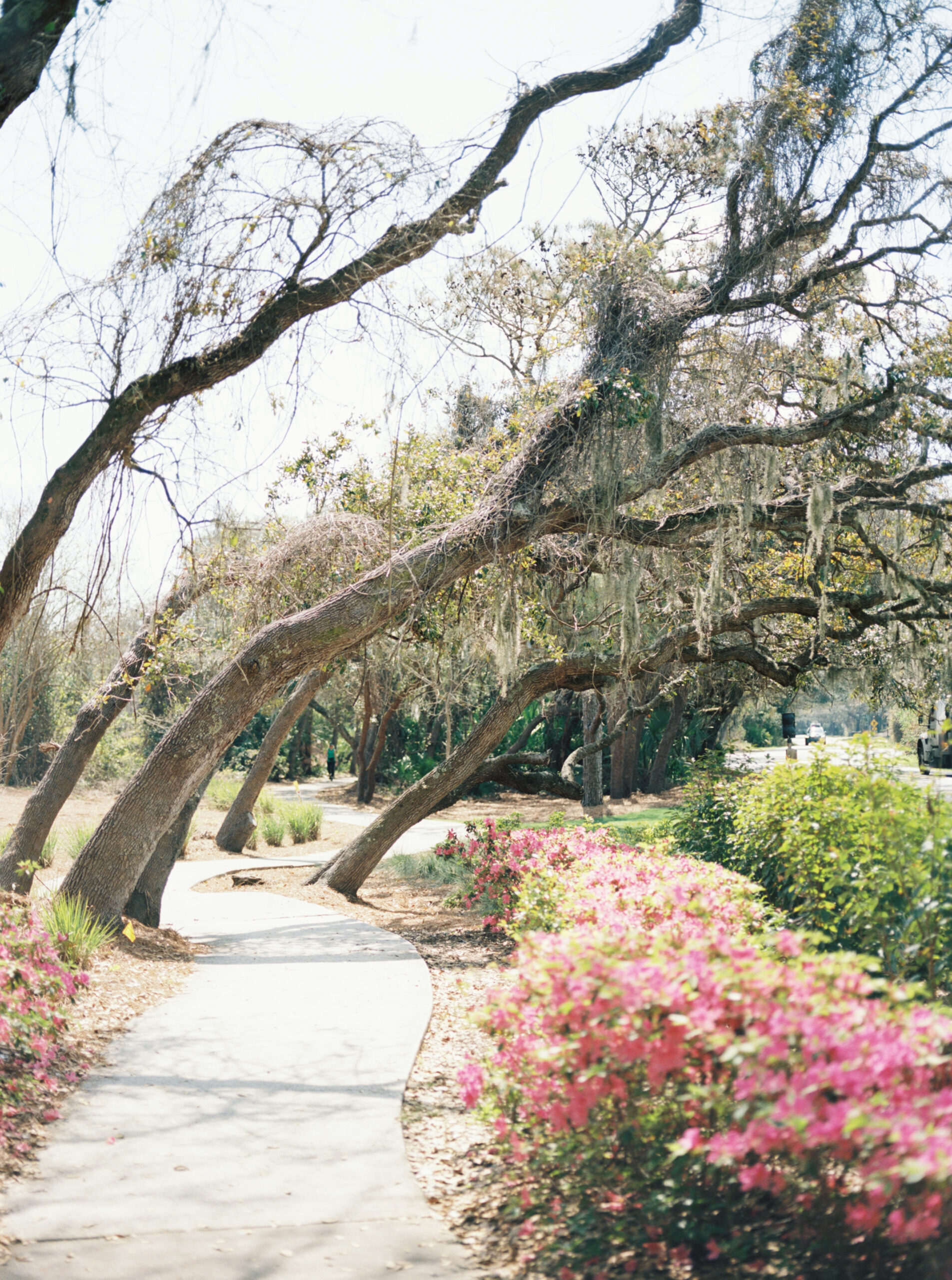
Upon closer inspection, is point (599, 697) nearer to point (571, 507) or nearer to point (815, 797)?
point (571, 507)

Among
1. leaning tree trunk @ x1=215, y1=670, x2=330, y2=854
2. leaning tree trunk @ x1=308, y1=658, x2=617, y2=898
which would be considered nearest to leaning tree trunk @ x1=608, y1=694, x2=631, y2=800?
leaning tree trunk @ x1=215, y1=670, x2=330, y2=854

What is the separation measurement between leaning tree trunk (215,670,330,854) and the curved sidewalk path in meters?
6.98

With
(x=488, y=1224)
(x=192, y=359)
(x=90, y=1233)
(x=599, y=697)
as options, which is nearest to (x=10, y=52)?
(x=192, y=359)

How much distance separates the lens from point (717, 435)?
8.02 meters

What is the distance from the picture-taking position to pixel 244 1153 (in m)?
3.84

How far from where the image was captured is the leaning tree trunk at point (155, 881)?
877 cm

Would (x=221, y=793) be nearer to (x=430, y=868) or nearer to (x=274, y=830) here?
(x=274, y=830)

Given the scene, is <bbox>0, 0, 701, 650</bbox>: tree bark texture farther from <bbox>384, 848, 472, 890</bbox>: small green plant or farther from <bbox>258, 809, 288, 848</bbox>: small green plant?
<bbox>258, 809, 288, 848</bbox>: small green plant

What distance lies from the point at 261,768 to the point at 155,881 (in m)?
6.38

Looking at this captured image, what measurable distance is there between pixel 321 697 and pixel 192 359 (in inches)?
1136

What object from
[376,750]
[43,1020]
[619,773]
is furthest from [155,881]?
[619,773]

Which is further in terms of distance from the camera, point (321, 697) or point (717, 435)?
point (321, 697)

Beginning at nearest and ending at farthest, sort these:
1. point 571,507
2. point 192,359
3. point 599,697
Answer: point 192,359
point 571,507
point 599,697

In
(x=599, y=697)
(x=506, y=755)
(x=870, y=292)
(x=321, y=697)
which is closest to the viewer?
(x=870, y=292)
